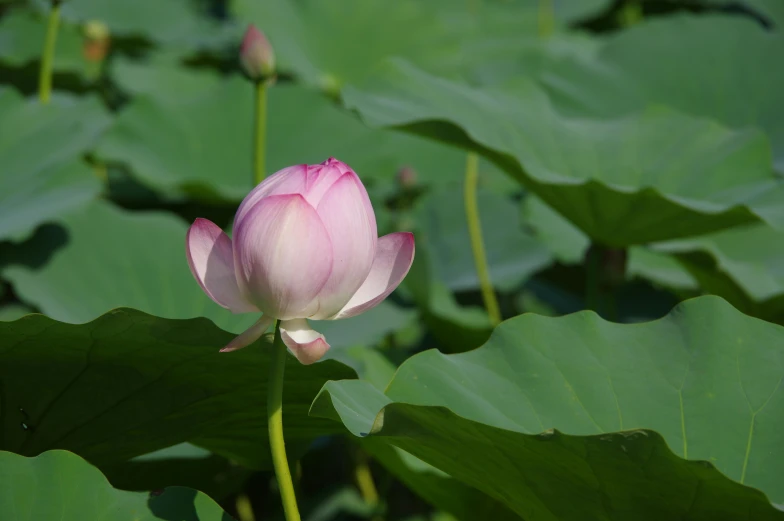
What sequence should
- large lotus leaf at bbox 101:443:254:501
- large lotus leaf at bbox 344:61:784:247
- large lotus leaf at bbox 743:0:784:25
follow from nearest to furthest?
1. large lotus leaf at bbox 101:443:254:501
2. large lotus leaf at bbox 344:61:784:247
3. large lotus leaf at bbox 743:0:784:25

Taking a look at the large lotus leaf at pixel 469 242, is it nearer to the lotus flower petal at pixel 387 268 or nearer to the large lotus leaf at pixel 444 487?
the large lotus leaf at pixel 444 487

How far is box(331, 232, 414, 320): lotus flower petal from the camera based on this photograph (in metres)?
0.78

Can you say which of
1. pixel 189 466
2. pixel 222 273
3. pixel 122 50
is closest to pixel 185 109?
pixel 122 50

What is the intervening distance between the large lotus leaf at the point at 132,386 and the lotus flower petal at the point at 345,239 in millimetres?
167

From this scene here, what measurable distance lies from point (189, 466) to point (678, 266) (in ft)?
4.15

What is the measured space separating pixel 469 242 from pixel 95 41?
1.26m

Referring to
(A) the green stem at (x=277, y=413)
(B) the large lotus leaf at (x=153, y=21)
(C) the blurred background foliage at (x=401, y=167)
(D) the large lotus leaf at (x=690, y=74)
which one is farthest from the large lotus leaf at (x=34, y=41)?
(A) the green stem at (x=277, y=413)

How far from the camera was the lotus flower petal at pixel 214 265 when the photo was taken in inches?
29.0

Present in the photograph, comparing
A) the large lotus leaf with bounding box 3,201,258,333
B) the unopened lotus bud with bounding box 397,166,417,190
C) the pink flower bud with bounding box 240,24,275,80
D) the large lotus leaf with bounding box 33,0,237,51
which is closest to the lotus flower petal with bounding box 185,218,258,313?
the large lotus leaf with bounding box 3,201,258,333

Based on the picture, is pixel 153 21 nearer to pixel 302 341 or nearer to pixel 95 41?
pixel 95 41

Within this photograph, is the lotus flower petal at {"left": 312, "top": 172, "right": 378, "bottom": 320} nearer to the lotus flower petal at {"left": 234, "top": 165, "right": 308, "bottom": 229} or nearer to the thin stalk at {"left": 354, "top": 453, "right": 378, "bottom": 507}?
the lotus flower petal at {"left": 234, "top": 165, "right": 308, "bottom": 229}

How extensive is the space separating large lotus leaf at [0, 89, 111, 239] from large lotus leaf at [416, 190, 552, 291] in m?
0.75

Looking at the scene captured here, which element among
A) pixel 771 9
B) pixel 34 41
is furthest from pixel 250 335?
pixel 771 9

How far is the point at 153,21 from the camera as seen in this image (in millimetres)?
3111
